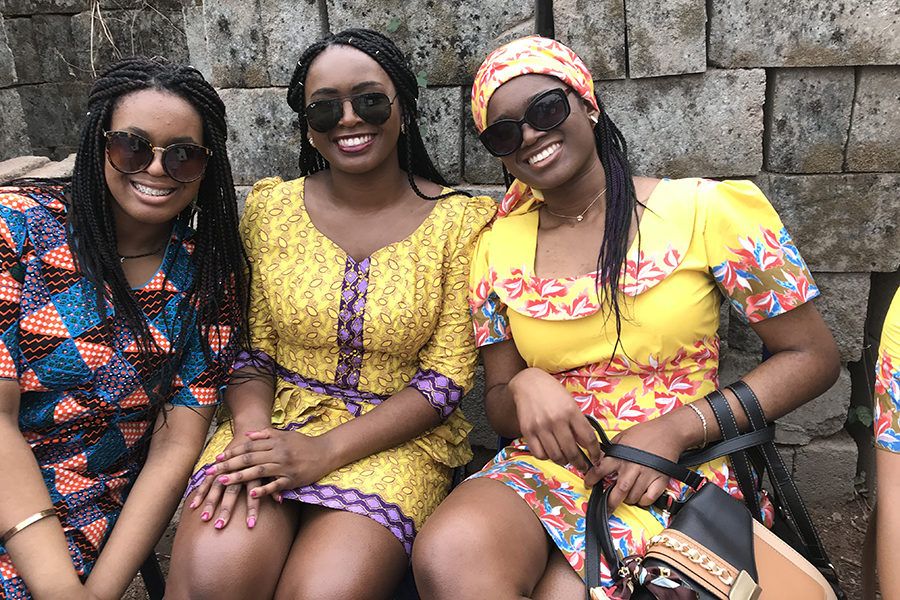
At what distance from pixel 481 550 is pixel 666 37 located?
193 centimetres

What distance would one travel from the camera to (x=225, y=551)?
1.88 meters

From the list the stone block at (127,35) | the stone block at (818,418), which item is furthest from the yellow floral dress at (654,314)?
the stone block at (127,35)

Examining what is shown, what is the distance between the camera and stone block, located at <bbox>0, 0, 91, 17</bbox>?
4509 millimetres

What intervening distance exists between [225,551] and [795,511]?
148cm

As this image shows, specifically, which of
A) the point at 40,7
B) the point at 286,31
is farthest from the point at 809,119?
the point at 40,7

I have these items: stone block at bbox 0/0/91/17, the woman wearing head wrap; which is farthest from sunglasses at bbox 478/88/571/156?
stone block at bbox 0/0/91/17

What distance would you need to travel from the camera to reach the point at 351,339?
2.32 metres

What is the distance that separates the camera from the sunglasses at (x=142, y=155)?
2.02 meters

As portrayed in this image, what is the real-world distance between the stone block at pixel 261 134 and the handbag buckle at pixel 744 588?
7.24 ft

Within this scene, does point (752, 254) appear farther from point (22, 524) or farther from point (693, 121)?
point (22, 524)

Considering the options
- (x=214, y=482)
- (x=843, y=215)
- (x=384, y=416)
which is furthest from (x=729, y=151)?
(x=214, y=482)

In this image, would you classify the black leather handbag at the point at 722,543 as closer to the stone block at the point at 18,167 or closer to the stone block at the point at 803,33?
the stone block at the point at 803,33

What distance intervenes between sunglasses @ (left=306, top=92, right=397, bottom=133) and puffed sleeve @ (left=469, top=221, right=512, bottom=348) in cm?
52

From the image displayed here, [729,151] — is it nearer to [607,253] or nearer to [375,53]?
[607,253]
